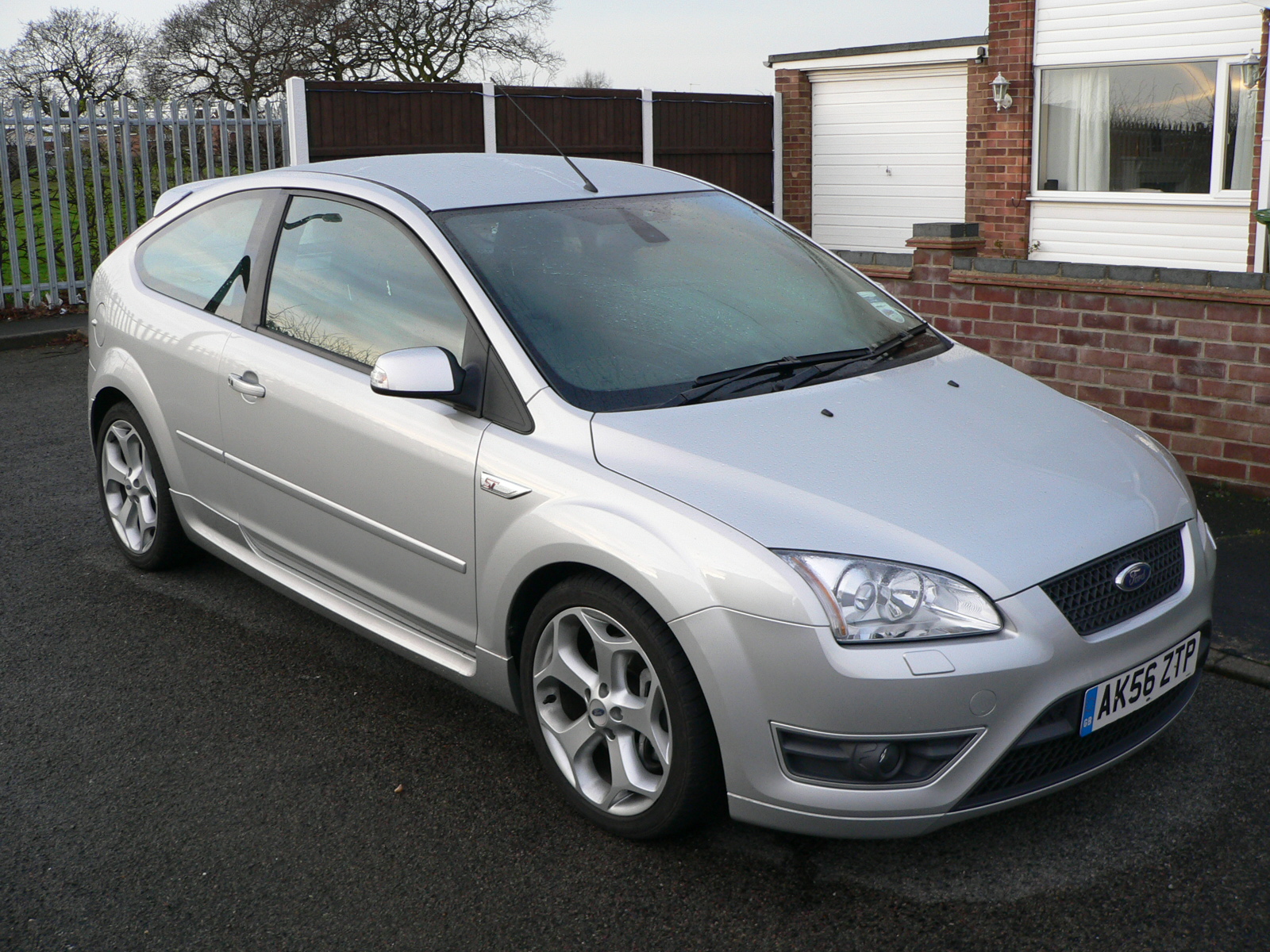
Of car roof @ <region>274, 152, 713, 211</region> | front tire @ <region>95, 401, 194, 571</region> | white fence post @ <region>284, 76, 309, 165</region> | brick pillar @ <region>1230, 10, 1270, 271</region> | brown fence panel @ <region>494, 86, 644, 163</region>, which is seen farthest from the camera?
brown fence panel @ <region>494, 86, 644, 163</region>

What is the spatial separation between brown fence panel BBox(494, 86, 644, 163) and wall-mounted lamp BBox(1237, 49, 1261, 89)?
283 inches

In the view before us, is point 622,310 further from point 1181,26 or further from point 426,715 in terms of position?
point 1181,26

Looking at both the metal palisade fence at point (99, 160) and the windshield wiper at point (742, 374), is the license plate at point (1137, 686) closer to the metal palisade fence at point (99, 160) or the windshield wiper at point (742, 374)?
the windshield wiper at point (742, 374)

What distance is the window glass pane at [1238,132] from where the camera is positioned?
40.7ft

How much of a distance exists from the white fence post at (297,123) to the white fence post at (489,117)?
2335mm

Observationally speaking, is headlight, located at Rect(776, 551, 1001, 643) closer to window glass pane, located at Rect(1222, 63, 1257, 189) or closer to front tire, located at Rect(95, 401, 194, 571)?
front tire, located at Rect(95, 401, 194, 571)

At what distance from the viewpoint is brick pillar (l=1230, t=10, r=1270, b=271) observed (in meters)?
11.9

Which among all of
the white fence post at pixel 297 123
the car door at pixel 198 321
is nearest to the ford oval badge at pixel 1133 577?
the car door at pixel 198 321

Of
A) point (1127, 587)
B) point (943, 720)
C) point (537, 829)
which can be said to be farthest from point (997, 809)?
point (537, 829)

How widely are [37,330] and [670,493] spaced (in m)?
10.1

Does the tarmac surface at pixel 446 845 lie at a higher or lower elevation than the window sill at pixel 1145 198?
lower

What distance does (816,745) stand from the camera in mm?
2713

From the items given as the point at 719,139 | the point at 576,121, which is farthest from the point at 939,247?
the point at 719,139

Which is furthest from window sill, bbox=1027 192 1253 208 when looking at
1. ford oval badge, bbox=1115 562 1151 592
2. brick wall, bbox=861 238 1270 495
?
ford oval badge, bbox=1115 562 1151 592
